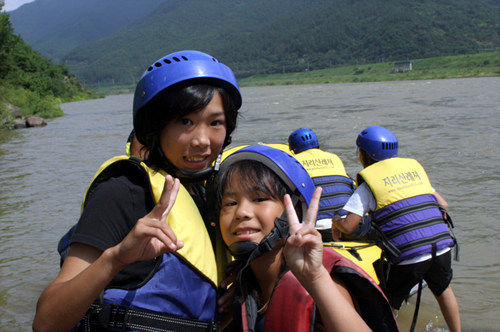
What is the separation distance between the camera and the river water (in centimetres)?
446

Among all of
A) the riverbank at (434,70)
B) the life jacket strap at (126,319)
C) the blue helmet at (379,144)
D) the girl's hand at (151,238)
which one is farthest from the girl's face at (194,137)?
the riverbank at (434,70)

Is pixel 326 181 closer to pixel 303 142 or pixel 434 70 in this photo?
pixel 303 142

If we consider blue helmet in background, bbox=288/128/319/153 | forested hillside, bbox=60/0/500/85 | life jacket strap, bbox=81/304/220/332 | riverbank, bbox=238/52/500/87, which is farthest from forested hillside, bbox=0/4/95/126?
forested hillside, bbox=60/0/500/85

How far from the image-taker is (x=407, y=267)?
3.28 metres

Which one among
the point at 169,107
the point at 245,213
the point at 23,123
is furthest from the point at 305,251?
the point at 23,123

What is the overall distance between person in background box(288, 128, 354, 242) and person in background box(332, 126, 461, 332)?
86cm

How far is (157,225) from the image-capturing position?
139cm

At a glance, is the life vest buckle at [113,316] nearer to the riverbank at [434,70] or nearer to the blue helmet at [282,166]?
the blue helmet at [282,166]

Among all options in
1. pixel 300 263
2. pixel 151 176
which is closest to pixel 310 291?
pixel 300 263

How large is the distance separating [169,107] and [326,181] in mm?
3003

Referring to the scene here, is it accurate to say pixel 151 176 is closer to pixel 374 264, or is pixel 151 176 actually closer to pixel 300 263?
pixel 300 263

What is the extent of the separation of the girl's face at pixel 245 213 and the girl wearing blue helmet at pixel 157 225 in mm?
103

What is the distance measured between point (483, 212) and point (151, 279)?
6117 mm

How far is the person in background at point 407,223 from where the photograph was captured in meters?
3.24
